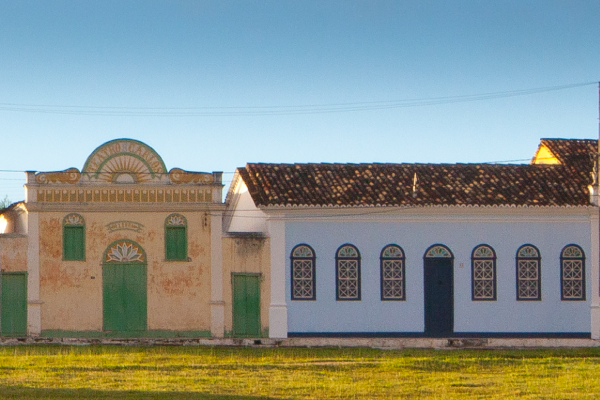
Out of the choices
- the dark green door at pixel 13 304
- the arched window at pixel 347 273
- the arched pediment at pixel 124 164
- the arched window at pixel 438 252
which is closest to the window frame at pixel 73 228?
the arched pediment at pixel 124 164

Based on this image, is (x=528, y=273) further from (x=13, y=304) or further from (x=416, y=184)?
(x=13, y=304)

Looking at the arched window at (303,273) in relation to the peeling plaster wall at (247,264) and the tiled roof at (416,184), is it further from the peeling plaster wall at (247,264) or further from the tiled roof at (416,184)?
the tiled roof at (416,184)

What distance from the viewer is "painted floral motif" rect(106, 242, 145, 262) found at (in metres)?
26.8

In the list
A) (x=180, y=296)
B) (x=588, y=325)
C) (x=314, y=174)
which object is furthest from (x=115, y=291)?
(x=588, y=325)

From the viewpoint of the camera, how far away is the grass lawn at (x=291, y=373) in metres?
17.8

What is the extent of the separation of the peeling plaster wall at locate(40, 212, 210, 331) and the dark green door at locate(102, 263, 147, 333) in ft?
0.55

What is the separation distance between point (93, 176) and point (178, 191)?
2.07 metres

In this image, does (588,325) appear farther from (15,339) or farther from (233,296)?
(15,339)

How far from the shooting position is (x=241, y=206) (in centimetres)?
2962

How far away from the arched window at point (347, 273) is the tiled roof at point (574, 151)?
6.71 metres

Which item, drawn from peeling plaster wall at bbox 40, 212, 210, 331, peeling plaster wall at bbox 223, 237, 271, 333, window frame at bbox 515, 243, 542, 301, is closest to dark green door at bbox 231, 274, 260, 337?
peeling plaster wall at bbox 223, 237, 271, 333

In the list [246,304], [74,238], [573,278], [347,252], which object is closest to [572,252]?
[573,278]

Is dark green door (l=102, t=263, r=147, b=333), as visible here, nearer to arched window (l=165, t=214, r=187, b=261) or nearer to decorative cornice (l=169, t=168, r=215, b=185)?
arched window (l=165, t=214, r=187, b=261)

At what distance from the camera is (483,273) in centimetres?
2784
